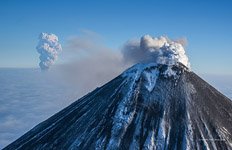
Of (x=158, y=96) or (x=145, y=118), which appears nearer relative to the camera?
(x=145, y=118)

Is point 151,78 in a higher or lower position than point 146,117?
higher

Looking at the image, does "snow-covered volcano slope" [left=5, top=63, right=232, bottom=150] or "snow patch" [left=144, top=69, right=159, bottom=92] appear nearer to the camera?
"snow-covered volcano slope" [left=5, top=63, right=232, bottom=150]

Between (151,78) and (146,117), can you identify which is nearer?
(146,117)

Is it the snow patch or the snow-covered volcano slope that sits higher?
the snow patch

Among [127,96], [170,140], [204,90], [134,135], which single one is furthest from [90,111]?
[204,90]

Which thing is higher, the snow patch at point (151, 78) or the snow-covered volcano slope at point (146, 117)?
the snow patch at point (151, 78)

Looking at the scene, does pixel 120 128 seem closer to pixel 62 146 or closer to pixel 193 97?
pixel 62 146

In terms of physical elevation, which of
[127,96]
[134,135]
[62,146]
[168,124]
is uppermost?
[127,96]

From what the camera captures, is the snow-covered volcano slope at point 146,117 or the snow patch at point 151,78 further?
the snow patch at point 151,78
